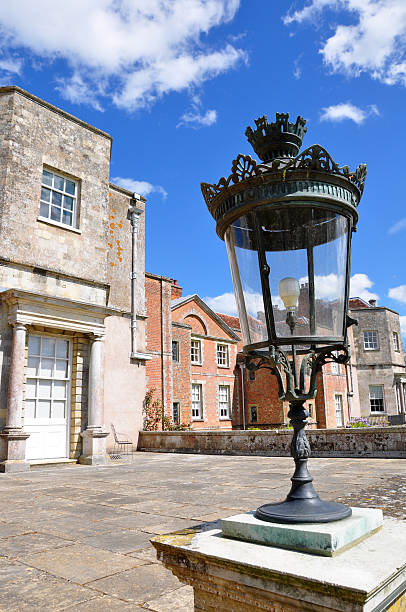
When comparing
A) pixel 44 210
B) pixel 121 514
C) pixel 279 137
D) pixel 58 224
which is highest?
pixel 44 210

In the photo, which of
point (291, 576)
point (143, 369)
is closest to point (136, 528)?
point (291, 576)

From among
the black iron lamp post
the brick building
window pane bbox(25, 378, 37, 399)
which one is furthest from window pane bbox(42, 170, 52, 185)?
the black iron lamp post

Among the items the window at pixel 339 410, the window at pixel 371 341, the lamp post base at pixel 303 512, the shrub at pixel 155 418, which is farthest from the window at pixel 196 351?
the lamp post base at pixel 303 512

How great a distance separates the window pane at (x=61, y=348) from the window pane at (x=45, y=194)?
3.60 m

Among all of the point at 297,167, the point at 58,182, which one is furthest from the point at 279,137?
the point at 58,182

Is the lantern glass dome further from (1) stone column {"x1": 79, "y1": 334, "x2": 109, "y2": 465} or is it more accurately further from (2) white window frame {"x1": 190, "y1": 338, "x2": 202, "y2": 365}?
(2) white window frame {"x1": 190, "y1": 338, "x2": 202, "y2": 365}

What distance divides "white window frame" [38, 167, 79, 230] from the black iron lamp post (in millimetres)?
9873

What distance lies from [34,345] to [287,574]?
402 inches

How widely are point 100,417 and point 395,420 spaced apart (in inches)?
821

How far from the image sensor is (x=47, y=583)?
9.16 feet

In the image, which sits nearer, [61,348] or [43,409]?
[43,409]

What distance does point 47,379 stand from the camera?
1069cm

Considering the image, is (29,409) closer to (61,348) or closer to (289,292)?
(61,348)

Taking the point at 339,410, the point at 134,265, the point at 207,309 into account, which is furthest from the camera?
the point at 339,410
